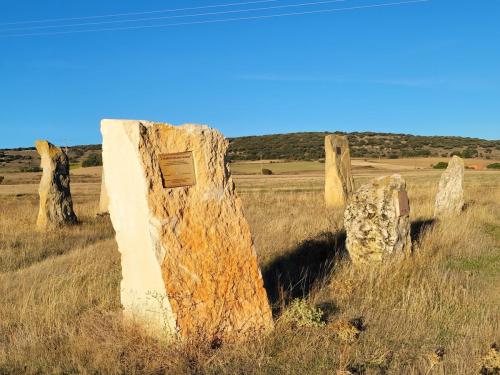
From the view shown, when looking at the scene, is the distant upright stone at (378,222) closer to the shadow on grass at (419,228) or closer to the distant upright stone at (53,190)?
the shadow on grass at (419,228)

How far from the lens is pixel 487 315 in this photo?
5.85 m

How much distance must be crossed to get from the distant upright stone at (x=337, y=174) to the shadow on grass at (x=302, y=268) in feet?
23.0

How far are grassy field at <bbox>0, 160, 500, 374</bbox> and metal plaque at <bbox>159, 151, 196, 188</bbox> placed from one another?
1550mm

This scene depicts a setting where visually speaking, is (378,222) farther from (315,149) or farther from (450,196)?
(315,149)

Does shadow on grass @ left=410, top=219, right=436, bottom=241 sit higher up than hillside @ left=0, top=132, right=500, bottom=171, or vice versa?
hillside @ left=0, top=132, right=500, bottom=171

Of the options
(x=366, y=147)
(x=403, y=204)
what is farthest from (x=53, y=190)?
(x=366, y=147)

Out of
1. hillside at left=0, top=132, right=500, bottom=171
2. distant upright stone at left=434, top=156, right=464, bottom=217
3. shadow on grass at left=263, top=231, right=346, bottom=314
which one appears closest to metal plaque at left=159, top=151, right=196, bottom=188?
shadow on grass at left=263, top=231, right=346, bottom=314

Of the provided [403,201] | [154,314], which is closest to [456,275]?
[403,201]

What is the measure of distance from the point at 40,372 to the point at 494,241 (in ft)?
30.1

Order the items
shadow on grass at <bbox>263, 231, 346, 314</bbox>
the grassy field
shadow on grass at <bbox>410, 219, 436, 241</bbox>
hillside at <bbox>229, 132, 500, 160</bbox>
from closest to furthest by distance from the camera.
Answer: the grassy field, shadow on grass at <bbox>263, 231, 346, 314</bbox>, shadow on grass at <bbox>410, 219, 436, 241</bbox>, hillside at <bbox>229, 132, 500, 160</bbox>

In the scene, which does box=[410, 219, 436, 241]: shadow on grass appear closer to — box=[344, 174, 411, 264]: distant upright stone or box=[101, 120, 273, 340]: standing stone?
box=[344, 174, 411, 264]: distant upright stone

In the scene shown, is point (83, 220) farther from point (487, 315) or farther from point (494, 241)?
point (487, 315)

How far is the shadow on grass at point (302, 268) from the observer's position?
6757 mm

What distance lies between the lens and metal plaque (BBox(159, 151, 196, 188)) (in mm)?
5254
